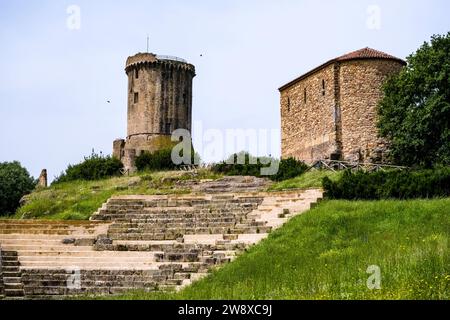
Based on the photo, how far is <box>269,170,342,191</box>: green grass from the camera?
27.2 metres

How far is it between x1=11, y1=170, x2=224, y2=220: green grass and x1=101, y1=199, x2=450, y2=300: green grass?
37.5ft

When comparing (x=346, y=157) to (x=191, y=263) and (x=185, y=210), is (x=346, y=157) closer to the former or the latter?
(x=185, y=210)

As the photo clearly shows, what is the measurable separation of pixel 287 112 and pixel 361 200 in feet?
74.6

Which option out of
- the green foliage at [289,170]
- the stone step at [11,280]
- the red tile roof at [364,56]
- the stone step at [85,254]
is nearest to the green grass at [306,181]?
the green foliage at [289,170]

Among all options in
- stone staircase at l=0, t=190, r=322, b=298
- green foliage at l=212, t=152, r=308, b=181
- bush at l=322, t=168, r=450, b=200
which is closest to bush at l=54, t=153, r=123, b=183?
green foliage at l=212, t=152, r=308, b=181

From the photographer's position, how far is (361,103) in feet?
120

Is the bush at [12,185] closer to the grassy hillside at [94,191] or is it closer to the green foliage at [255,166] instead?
the grassy hillside at [94,191]

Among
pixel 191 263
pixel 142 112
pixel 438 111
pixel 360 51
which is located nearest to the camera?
pixel 191 263

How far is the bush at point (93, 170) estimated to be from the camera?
43.3m

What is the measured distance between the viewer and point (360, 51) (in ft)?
124

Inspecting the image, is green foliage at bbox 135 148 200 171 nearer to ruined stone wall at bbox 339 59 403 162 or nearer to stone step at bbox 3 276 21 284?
ruined stone wall at bbox 339 59 403 162

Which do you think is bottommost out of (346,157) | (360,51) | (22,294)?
(22,294)

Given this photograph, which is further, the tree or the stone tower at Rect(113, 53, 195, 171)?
the stone tower at Rect(113, 53, 195, 171)
